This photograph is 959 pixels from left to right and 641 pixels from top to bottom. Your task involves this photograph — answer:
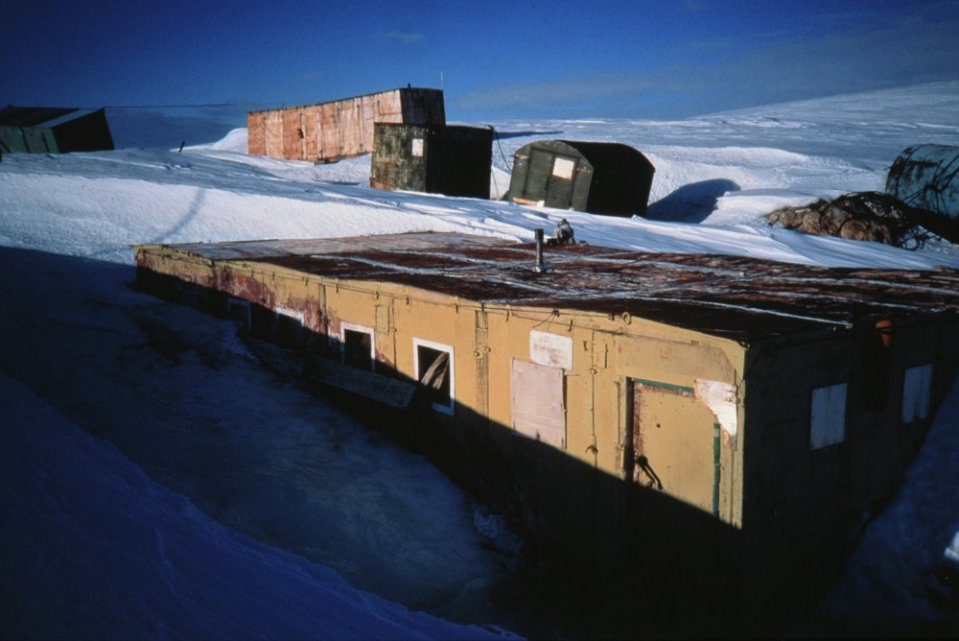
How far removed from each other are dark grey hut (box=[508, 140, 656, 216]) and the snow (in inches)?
127

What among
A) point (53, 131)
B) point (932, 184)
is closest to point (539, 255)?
point (932, 184)

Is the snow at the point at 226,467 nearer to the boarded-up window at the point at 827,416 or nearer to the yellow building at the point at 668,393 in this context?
the yellow building at the point at 668,393

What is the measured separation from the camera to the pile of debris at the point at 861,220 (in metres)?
20.4

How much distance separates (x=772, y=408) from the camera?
6.57 metres

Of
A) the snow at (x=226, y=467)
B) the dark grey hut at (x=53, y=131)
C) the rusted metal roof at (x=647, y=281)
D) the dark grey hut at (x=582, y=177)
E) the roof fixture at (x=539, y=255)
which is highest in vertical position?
the dark grey hut at (x=53, y=131)

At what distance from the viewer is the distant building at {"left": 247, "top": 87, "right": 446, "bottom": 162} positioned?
30.0 metres

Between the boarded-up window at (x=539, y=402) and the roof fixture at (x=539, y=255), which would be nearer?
the boarded-up window at (x=539, y=402)

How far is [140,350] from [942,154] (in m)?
23.2

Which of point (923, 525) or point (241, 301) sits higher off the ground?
point (241, 301)

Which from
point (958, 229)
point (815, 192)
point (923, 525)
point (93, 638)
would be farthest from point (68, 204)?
point (958, 229)

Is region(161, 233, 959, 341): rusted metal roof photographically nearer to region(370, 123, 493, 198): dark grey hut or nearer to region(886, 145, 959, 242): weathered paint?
region(370, 123, 493, 198): dark grey hut

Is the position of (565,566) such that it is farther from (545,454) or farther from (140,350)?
(140,350)

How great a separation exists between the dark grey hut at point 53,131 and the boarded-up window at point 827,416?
32210 millimetres

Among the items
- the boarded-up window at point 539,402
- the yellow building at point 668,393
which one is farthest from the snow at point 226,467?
the boarded-up window at point 539,402
